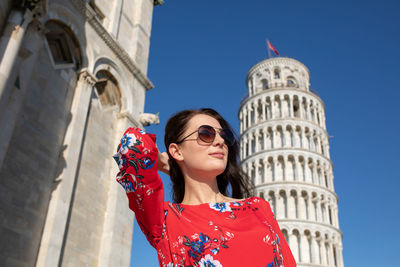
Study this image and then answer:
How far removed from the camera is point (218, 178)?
2.47m

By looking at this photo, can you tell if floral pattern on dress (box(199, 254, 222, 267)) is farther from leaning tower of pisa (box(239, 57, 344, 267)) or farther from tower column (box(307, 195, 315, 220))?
tower column (box(307, 195, 315, 220))

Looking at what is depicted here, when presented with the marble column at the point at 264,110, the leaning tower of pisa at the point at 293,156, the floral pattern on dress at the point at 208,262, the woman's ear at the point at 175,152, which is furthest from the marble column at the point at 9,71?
the marble column at the point at 264,110

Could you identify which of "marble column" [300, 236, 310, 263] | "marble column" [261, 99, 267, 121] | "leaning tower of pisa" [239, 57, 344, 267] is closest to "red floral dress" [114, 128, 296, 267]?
"leaning tower of pisa" [239, 57, 344, 267]

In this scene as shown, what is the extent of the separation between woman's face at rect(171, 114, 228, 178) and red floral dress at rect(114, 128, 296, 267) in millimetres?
310

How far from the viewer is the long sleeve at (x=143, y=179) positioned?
1.60 metres

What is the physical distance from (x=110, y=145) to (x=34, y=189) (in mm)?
3645

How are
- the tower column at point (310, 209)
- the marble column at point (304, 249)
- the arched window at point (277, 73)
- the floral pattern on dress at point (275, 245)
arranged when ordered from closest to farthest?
the floral pattern on dress at point (275, 245) < the marble column at point (304, 249) < the tower column at point (310, 209) < the arched window at point (277, 73)

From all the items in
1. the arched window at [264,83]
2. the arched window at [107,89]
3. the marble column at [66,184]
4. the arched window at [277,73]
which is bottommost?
the marble column at [66,184]

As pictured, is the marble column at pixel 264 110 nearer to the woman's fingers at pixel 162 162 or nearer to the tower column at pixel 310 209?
the tower column at pixel 310 209

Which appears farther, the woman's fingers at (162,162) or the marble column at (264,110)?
the marble column at (264,110)

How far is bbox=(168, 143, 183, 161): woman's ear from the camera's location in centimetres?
212

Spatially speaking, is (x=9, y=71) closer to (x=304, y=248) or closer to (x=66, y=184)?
(x=66, y=184)

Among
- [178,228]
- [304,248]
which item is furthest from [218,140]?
[304,248]

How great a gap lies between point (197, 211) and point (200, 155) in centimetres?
36
